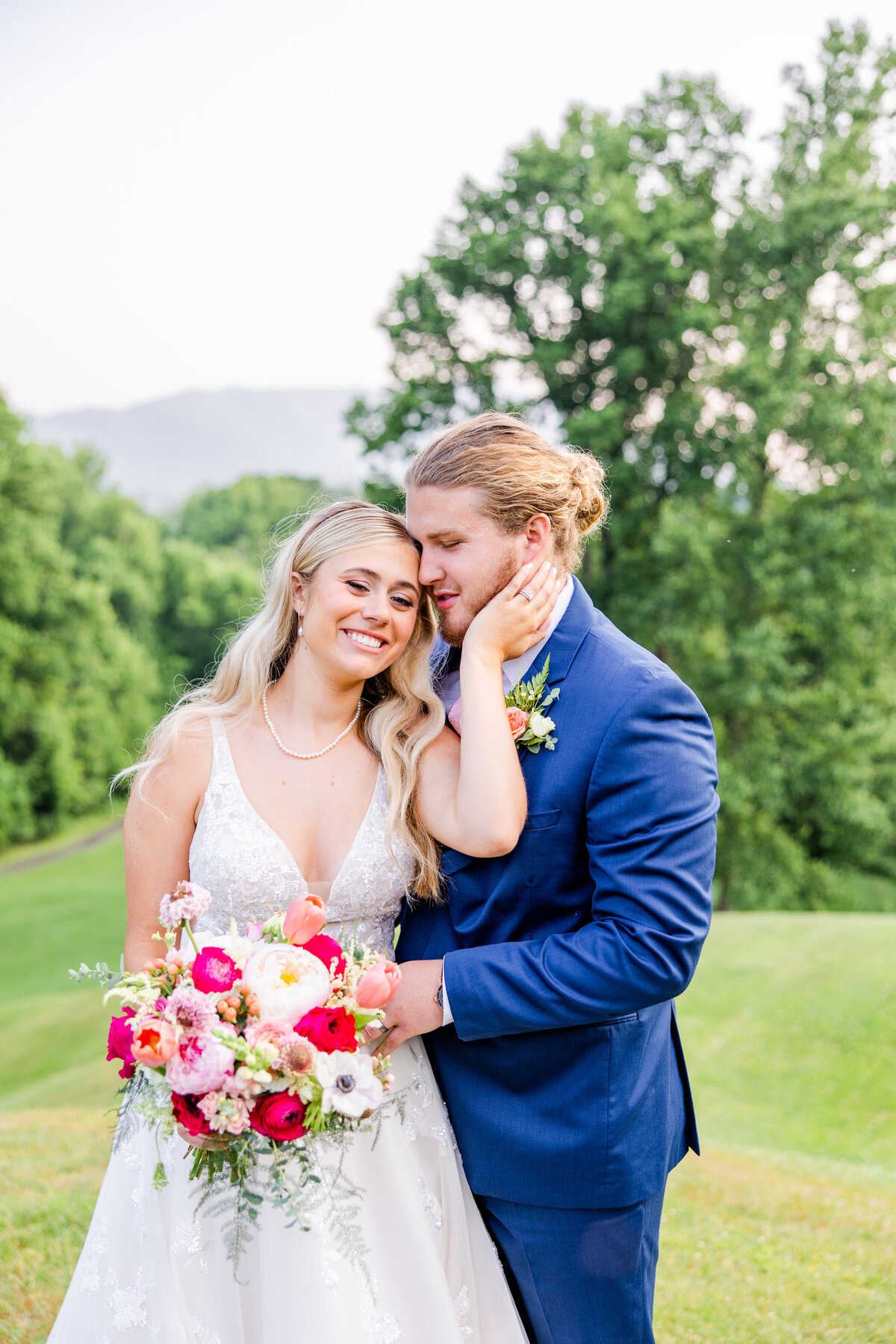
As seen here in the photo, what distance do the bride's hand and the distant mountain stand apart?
4895 inches

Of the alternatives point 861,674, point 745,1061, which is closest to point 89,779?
point 861,674

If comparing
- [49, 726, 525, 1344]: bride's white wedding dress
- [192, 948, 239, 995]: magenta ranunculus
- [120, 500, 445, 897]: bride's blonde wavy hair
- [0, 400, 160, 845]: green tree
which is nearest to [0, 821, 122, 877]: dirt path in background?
[0, 400, 160, 845]: green tree

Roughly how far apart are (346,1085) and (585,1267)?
1.19 meters

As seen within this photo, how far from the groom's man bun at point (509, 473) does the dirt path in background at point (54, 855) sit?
29.5 meters

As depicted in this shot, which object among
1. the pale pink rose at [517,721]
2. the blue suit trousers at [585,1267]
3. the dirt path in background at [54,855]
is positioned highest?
the pale pink rose at [517,721]

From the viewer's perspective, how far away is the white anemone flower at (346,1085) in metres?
2.33

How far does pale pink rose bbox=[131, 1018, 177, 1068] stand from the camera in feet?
7.42

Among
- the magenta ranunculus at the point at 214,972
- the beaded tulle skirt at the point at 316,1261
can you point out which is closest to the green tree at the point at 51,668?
the beaded tulle skirt at the point at 316,1261

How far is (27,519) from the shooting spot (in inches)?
1304

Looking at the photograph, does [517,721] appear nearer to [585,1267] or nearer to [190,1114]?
[190,1114]

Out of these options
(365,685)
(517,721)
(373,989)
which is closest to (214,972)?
(373,989)

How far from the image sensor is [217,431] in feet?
529

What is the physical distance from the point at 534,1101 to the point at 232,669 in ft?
5.59

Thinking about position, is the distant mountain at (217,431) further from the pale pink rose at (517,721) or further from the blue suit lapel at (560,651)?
the pale pink rose at (517,721)
